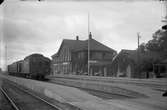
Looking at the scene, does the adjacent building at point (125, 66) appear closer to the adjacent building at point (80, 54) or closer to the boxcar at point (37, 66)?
the adjacent building at point (80, 54)

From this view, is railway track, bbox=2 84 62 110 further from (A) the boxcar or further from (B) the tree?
(B) the tree

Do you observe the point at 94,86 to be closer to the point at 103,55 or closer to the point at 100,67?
the point at 100,67

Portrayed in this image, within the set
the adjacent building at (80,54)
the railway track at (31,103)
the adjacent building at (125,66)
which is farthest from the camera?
the adjacent building at (80,54)

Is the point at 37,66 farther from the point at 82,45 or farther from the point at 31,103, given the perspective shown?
the point at 82,45

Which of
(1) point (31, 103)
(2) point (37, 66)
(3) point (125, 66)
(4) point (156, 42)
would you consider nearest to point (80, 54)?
(4) point (156, 42)

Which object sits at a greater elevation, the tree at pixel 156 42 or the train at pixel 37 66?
the tree at pixel 156 42

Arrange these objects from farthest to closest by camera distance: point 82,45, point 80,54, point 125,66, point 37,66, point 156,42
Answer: point 82,45, point 80,54, point 156,42, point 125,66, point 37,66

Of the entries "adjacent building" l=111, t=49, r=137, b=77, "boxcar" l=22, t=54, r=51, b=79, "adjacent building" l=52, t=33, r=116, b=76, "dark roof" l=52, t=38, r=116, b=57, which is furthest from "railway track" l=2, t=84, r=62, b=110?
"dark roof" l=52, t=38, r=116, b=57

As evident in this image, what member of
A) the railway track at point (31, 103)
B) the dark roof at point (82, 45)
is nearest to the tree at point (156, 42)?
the dark roof at point (82, 45)

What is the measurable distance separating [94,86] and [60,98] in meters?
8.58

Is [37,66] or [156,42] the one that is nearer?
[37,66]

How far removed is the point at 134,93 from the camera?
16.7 m

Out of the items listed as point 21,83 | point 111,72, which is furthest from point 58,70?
point 21,83

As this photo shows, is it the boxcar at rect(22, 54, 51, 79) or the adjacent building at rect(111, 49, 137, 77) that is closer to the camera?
the boxcar at rect(22, 54, 51, 79)
